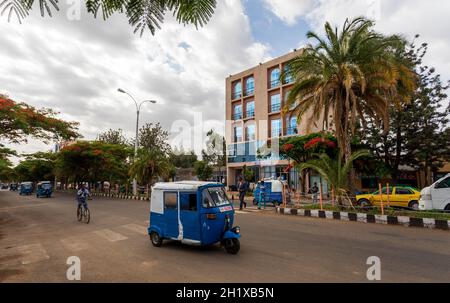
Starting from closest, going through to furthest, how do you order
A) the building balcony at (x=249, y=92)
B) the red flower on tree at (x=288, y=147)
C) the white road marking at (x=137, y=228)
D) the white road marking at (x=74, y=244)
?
the white road marking at (x=74, y=244) < the white road marking at (x=137, y=228) < the red flower on tree at (x=288, y=147) < the building balcony at (x=249, y=92)

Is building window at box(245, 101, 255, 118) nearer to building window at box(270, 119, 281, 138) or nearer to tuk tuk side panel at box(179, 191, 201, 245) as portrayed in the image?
building window at box(270, 119, 281, 138)

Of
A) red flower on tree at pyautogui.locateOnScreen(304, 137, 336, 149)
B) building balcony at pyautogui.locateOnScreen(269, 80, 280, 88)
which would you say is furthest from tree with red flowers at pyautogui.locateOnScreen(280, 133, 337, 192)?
building balcony at pyautogui.locateOnScreen(269, 80, 280, 88)

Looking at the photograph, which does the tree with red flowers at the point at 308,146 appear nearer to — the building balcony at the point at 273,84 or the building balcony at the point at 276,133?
the building balcony at the point at 276,133

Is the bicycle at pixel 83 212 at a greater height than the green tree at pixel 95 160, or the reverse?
the green tree at pixel 95 160

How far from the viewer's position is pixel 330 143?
2212 centimetres

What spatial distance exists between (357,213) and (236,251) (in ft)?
24.4

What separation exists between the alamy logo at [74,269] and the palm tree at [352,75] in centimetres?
1184

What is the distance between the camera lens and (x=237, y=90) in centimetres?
3994

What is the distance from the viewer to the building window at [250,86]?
3731cm

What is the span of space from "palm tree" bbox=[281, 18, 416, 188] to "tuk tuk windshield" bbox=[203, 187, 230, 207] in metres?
8.49

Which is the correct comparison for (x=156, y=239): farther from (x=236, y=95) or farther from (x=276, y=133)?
(x=236, y=95)

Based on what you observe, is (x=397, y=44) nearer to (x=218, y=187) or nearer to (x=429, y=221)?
(x=429, y=221)

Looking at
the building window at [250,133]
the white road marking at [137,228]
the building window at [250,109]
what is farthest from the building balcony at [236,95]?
the white road marking at [137,228]

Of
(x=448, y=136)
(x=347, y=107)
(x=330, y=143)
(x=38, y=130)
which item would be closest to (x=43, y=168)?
(x=38, y=130)
